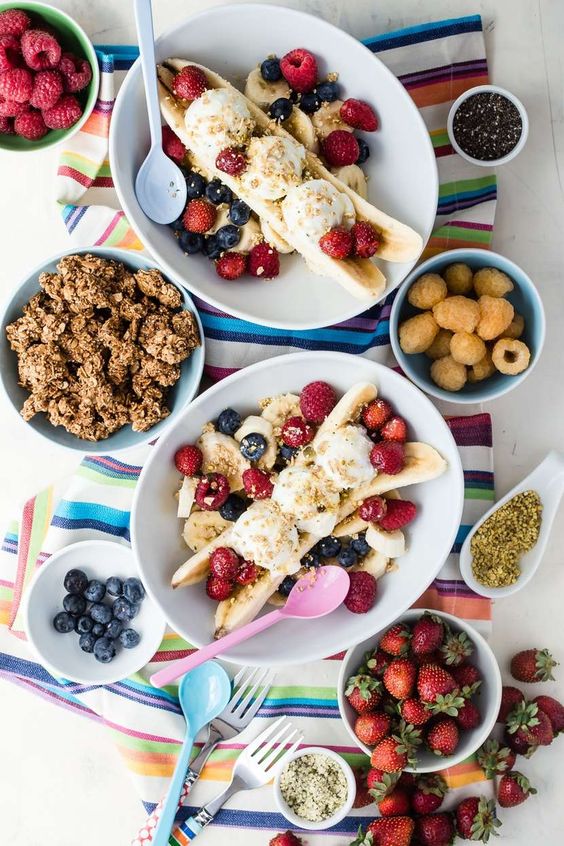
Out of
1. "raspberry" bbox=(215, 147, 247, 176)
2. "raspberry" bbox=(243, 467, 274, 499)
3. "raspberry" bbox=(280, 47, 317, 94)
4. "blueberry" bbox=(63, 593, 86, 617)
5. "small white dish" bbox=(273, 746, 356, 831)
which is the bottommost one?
"small white dish" bbox=(273, 746, 356, 831)

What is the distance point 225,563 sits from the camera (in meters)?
1.66

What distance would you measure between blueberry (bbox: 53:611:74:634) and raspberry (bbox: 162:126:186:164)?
106 cm

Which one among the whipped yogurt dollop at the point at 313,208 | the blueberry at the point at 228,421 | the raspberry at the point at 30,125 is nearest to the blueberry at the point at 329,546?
the blueberry at the point at 228,421

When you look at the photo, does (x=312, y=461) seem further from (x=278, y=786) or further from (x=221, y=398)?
(x=278, y=786)

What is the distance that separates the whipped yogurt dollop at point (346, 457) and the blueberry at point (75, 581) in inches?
25.1

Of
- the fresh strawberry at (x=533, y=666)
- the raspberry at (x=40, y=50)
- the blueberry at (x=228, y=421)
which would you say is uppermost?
the raspberry at (x=40, y=50)

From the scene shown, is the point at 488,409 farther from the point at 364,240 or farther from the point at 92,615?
the point at 92,615

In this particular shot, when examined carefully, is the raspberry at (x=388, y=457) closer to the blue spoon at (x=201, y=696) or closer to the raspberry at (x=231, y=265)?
the raspberry at (x=231, y=265)

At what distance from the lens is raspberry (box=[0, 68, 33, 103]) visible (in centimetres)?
167

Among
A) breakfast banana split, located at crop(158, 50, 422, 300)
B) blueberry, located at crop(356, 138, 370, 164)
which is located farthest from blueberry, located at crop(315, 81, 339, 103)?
blueberry, located at crop(356, 138, 370, 164)

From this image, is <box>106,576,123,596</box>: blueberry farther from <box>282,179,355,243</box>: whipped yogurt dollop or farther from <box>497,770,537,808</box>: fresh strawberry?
<box>497,770,537,808</box>: fresh strawberry

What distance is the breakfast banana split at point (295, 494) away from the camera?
1.63 m

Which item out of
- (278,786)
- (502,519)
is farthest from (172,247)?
(278,786)

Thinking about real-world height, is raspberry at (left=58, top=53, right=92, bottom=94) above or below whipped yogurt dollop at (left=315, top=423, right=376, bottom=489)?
above
